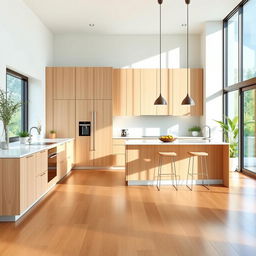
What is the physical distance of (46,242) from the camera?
2.96 m

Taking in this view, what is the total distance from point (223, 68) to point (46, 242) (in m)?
6.06

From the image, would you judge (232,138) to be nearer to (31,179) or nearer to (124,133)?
(124,133)

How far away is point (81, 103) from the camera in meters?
7.43

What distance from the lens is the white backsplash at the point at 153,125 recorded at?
814cm

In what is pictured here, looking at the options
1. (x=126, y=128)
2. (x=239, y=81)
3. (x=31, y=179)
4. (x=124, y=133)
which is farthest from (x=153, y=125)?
(x=31, y=179)

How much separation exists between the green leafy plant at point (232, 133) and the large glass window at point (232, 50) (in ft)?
3.02

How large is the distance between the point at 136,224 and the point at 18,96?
417 cm

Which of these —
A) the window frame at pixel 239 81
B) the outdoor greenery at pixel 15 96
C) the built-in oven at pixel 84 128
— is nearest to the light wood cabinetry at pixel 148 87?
the built-in oven at pixel 84 128

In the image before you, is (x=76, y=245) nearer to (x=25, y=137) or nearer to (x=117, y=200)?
(x=117, y=200)

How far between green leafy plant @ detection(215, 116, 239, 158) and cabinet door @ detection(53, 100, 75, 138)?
3470mm

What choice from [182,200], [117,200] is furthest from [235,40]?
[117,200]

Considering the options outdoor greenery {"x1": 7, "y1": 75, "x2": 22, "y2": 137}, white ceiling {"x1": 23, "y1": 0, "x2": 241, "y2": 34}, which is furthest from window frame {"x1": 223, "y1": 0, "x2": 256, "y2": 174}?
outdoor greenery {"x1": 7, "y1": 75, "x2": 22, "y2": 137}

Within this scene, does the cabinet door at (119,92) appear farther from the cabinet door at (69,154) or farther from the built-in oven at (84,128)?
the cabinet door at (69,154)

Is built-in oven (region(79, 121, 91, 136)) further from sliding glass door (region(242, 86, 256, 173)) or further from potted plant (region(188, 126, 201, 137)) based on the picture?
sliding glass door (region(242, 86, 256, 173))
